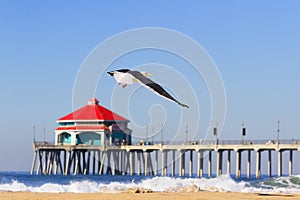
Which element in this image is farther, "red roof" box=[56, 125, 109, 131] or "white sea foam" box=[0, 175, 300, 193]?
"red roof" box=[56, 125, 109, 131]

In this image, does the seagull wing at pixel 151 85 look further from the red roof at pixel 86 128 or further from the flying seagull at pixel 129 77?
the red roof at pixel 86 128

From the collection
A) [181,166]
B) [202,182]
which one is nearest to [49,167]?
[181,166]

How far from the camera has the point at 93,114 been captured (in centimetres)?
9394

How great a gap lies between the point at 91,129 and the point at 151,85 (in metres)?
70.2

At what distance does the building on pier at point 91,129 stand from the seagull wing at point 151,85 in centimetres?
6625

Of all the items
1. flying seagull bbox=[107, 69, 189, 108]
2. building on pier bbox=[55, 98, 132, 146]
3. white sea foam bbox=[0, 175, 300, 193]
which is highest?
flying seagull bbox=[107, 69, 189, 108]

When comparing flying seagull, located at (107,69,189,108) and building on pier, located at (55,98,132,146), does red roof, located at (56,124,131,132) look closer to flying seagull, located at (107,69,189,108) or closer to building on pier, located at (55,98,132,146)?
building on pier, located at (55,98,132,146)

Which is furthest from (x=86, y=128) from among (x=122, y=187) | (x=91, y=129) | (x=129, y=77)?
(x=129, y=77)

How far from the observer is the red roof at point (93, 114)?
3644 inches

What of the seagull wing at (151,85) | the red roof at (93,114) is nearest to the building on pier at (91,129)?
the red roof at (93,114)

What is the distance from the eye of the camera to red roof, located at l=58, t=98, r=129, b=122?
304 feet

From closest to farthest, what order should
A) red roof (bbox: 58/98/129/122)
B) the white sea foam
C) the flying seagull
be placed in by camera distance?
the flying seagull → the white sea foam → red roof (bbox: 58/98/129/122)

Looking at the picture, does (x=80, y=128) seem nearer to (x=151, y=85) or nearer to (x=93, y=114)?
(x=93, y=114)

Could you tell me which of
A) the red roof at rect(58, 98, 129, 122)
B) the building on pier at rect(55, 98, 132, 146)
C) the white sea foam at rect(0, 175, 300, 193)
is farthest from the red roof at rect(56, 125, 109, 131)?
the white sea foam at rect(0, 175, 300, 193)
